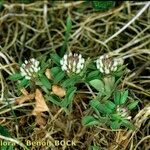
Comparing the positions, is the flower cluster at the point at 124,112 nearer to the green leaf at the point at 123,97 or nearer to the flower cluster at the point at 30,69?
the green leaf at the point at 123,97

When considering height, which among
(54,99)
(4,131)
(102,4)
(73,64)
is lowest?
(4,131)

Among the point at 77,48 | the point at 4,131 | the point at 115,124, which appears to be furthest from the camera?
the point at 77,48

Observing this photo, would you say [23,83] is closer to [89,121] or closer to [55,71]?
[55,71]

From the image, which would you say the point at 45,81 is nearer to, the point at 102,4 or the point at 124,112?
the point at 124,112

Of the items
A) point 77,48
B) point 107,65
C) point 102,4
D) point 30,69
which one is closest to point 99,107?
point 107,65

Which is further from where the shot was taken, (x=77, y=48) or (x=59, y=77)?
(x=77, y=48)

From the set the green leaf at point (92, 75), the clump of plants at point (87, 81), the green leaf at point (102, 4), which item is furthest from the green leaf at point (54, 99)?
the green leaf at point (102, 4)

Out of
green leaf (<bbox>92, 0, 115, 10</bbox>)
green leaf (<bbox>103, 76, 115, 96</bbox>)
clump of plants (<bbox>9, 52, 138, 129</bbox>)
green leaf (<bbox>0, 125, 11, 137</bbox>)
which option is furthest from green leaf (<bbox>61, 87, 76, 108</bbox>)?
green leaf (<bbox>92, 0, 115, 10</bbox>)

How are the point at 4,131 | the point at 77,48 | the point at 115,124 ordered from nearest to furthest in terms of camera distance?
the point at 115,124 < the point at 4,131 < the point at 77,48

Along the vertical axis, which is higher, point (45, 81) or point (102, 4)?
point (102, 4)
